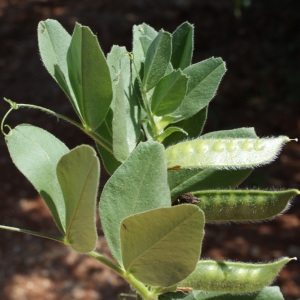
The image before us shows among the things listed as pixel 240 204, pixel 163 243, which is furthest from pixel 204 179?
pixel 163 243

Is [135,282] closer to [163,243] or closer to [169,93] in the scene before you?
[163,243]

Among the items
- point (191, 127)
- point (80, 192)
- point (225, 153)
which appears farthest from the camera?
point (191, 127)

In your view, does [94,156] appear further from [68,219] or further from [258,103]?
[258,103]

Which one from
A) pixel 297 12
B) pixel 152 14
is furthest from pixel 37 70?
pixel 297 12

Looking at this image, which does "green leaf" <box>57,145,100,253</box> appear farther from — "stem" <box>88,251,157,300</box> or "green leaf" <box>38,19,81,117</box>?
"green leaf" <box>38,19,81,117</box>

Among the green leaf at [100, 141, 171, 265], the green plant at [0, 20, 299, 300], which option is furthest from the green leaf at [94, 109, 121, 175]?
the green leaf at [100, 141, 171, 265]
